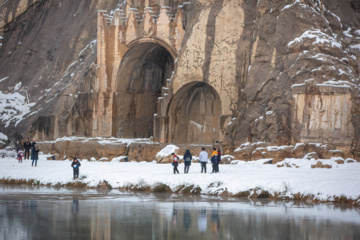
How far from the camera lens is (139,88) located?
47.4m

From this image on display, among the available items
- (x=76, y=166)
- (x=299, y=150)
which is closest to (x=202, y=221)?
(x=76, y=166)

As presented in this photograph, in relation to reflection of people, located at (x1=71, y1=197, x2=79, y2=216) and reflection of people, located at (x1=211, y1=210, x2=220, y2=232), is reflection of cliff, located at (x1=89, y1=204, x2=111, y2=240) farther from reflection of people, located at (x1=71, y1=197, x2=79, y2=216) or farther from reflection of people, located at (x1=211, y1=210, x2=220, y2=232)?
reflection of people, located at (x1=211, y1=210, x2=220, y2=232)

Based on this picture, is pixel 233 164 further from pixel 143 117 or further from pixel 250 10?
pixel 143 117

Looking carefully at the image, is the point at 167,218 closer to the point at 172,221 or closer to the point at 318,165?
the point at 172,221

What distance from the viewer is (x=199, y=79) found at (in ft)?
135

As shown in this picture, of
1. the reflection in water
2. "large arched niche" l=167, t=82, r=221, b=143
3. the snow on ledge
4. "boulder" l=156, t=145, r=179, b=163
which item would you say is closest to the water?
the reflection in water

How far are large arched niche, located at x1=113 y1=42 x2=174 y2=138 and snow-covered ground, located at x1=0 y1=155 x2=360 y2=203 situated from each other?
1014cm

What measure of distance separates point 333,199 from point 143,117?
83.9 feet

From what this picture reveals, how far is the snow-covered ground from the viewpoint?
80.4 ft

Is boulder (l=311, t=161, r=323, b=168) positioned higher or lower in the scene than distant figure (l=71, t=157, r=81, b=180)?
higher

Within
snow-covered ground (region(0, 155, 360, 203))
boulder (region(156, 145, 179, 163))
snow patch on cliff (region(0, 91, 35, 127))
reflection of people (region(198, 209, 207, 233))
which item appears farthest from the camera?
snow patch on cliff (region(0, 91, 35, 127))

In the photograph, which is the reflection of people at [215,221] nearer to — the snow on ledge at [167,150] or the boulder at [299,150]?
the boulder at [299,150]

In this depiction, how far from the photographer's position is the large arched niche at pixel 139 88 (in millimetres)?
46406

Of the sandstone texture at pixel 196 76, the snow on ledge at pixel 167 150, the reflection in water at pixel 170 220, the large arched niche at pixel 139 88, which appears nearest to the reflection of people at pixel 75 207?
the reflection in water at pixel 170 220
